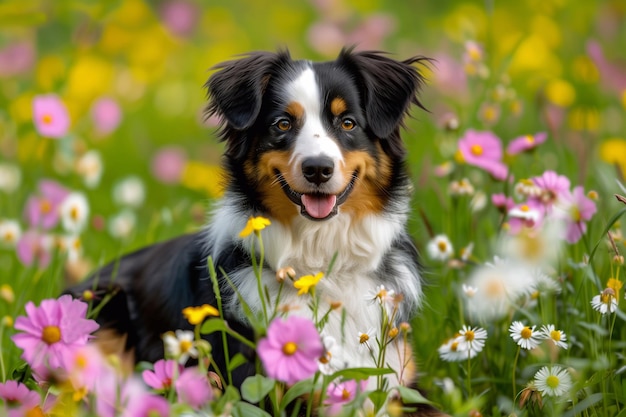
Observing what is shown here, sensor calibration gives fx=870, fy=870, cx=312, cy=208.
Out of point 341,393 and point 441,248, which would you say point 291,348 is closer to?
point 341,393

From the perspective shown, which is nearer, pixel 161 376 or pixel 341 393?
pixel 161 376

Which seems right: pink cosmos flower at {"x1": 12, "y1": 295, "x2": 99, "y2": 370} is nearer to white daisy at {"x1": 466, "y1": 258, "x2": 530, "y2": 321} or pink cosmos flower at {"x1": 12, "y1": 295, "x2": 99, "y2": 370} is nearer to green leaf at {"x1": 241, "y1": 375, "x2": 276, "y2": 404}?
green leaf at {"x1": 241, "y1": 375, "x2": 276, "y2": 404}

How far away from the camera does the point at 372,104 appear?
3.21 m

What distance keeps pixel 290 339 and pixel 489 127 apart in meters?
2.95

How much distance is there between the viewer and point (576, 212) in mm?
3148

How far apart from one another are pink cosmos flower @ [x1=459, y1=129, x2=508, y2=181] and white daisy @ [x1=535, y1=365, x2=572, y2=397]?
1234 millimetres

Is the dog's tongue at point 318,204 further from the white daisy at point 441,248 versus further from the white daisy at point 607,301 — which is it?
the white daisy at point 607,301

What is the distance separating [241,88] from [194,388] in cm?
147

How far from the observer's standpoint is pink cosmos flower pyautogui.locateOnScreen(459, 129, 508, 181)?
12.0ft

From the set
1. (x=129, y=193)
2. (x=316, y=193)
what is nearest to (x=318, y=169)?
(x=316, y=193)

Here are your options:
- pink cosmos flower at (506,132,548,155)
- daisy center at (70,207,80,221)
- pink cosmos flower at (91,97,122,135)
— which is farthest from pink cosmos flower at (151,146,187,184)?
pink cosmos flower at (506,132,548,155)

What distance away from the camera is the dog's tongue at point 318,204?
303cm

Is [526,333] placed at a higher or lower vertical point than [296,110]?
lower

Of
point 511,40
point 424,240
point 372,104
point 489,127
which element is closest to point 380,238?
point 372,104
